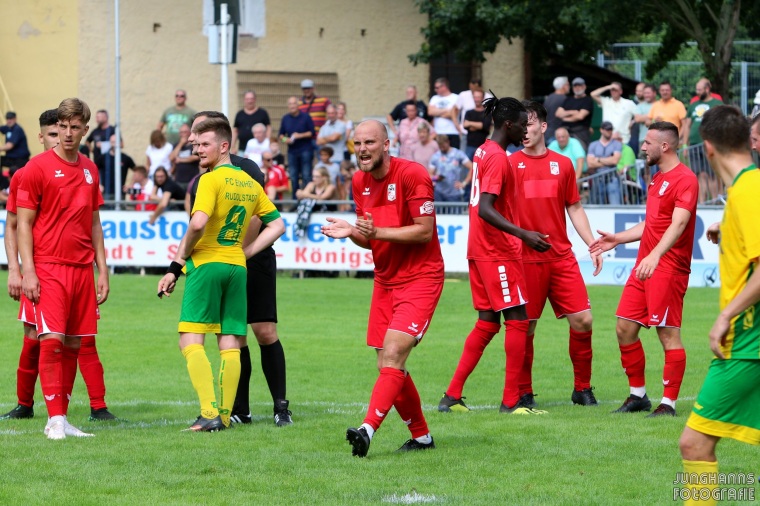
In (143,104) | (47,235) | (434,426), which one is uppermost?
(143,104)

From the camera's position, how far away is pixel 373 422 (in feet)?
25.1

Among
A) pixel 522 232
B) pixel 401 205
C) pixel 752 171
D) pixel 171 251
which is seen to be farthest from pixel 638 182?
pixel 752 171

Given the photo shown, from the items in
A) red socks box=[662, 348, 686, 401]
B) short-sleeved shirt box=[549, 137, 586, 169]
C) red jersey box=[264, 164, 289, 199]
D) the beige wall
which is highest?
the beige wall

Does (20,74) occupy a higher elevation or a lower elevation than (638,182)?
higher

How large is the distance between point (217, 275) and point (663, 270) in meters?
3.31

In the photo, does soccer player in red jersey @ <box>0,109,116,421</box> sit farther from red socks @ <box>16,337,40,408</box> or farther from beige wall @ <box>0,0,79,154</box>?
beige wall @ <box>0,0,79,154</box>

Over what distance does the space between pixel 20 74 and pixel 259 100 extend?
5.46m

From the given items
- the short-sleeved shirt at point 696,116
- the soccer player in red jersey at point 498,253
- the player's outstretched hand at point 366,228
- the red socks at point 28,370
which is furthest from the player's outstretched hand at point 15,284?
the short-sleeved shirt at point 696,116

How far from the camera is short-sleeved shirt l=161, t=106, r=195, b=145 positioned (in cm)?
2591

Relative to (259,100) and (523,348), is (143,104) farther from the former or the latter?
(523,348)

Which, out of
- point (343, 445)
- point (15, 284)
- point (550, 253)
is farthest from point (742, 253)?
point (15, 284)

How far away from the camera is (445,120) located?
2452 centimetres

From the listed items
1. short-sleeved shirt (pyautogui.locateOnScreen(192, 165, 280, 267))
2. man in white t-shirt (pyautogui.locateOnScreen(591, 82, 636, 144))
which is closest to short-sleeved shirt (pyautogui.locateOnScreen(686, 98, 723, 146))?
man in white t-shirt (pyautogui.locateOnScreen(591, 82, 636, 144))

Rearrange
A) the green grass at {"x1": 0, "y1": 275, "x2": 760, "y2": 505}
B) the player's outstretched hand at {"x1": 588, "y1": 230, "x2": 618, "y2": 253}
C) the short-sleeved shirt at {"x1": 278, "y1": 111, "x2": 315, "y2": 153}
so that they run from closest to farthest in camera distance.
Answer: the green grass at {"x1": 0, "y1": 275, "x2": 760, "y2": 505} < the player's outstretched hand at {"x1": 588, "y1": 230, "x2": 618, "y2": 253} < the short-sleeved shirt at {"x1": 278, "y1": 111, "x2": 315, "y2": 153}
